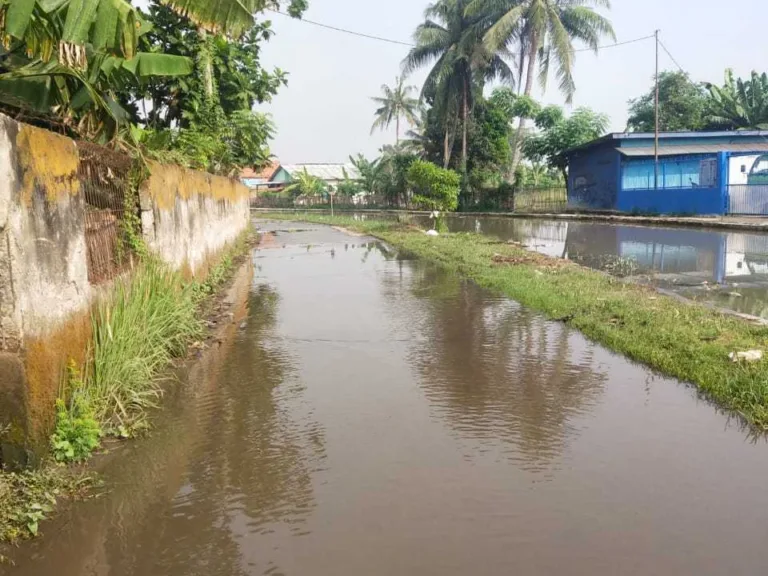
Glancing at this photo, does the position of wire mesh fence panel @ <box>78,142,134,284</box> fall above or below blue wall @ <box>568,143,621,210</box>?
below

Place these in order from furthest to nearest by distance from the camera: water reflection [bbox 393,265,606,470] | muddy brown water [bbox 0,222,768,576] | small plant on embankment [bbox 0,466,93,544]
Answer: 1. water reflection [bbox 393,265,606,470]
2. small plant on embankment [bbox 0,466,93,544]
3. muddy brown water [bbox 0,222,768,576]

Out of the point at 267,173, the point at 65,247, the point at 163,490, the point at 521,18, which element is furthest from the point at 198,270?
the point at 267,173

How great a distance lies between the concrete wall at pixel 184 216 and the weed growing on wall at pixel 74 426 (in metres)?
3.50

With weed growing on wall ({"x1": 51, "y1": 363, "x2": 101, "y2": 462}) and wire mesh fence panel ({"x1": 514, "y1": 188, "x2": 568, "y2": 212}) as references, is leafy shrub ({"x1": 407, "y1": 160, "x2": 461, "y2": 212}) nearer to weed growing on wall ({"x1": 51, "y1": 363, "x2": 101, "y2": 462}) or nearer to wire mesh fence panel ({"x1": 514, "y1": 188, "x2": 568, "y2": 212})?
wire mesh fence panel ({"x1": 514, "y1": 188, "x2": 568, "y2": 212})

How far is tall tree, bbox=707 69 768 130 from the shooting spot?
35.8 m

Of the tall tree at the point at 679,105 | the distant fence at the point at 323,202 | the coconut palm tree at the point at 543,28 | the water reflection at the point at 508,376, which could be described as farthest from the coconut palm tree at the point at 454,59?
the water reflection at the point at 508,376

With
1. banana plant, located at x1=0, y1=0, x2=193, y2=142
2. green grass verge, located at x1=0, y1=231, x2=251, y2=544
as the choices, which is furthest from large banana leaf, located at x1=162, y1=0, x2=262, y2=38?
green grass verge, located at x1=0, y1=231, x2=251, y2=544

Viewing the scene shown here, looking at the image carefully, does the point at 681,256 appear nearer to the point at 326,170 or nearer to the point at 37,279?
the point at 37,279

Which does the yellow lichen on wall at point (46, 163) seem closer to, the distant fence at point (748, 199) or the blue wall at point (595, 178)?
the distant fence at point (748, 199)

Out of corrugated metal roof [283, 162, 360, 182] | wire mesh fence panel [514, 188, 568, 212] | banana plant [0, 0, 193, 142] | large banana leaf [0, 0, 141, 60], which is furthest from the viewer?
corrugated metal roof [283, 162, 360, 182]

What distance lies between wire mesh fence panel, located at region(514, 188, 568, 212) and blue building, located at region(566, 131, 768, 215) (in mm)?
2149

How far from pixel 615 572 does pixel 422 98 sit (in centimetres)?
4199

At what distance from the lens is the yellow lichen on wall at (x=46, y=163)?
3.88 meters

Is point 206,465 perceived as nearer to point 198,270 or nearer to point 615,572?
point 615,572
